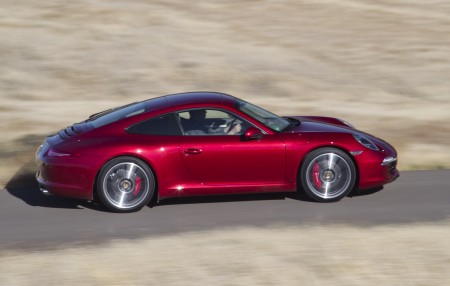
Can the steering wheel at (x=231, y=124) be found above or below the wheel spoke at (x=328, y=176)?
above

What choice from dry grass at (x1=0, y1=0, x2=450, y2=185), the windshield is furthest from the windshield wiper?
dry grass at (x1=0, y1=0, x2=450, y2=185)

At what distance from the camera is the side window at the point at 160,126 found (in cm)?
945

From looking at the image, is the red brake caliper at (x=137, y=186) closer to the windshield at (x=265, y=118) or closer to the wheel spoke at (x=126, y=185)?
the wheel spoke at (x=126, y=185)

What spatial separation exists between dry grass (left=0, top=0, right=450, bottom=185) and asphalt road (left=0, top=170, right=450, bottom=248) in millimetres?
1827

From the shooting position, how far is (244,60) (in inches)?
731

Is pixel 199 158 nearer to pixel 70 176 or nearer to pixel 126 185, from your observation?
pixel 126 185

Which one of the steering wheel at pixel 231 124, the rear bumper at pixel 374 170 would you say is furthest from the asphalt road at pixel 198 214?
the steering wheel at pixel 231 124

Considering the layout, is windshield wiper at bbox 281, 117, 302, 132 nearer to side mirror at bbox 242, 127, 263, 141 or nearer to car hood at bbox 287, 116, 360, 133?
car hood at bbox 287, 116, 360, 133

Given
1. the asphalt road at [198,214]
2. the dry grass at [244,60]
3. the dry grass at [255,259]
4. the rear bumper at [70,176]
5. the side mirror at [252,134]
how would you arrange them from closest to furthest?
1. the dry grass at [255,259]
2. the asphalt road at [198,214]
3. the rear bumper at [70,176]
4. the side mirror at [252,134]
5. the dry grass at [244,60]

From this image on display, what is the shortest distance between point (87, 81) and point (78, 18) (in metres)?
4.54

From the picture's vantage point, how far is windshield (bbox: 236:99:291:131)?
381 inches

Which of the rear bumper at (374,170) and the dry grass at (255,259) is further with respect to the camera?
the rear bumper at (374,170)

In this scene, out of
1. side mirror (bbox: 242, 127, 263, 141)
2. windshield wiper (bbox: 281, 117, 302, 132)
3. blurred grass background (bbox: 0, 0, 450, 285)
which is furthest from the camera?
windshield wiper (bbox: 281, 117, 302, 132)

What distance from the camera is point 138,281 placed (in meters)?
7.00
